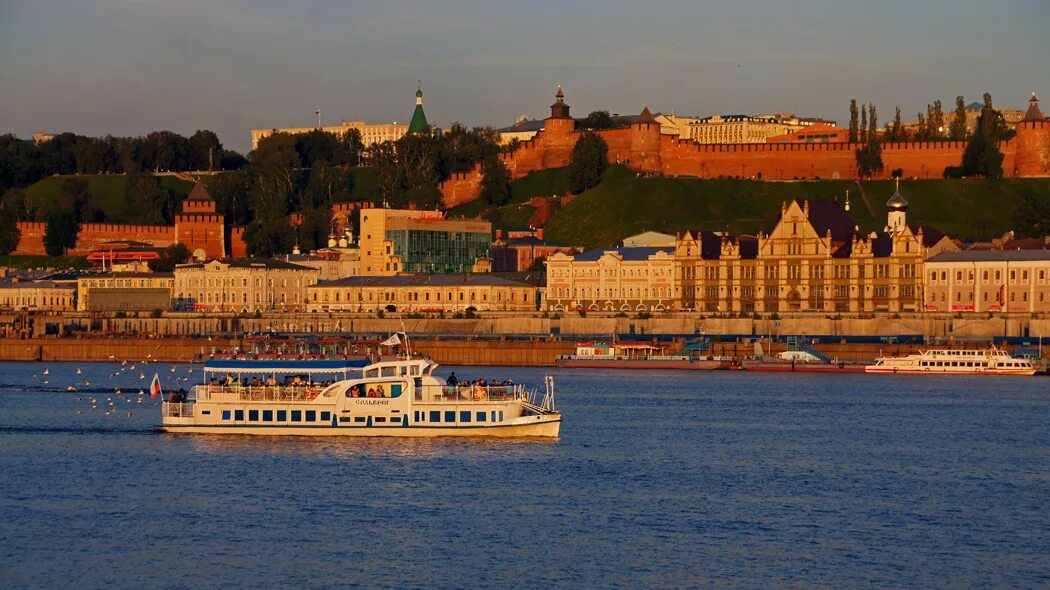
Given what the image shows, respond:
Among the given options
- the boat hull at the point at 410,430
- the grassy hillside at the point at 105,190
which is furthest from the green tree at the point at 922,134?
the boat hull at the point at 410,430

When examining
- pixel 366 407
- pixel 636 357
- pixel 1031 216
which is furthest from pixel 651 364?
pixel 366 407

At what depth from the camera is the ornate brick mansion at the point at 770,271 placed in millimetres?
118500

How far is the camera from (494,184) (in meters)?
165

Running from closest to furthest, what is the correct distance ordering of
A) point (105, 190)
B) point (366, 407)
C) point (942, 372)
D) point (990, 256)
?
point (366, 407), point (942, 372), point (990, 256), point (105, 190)

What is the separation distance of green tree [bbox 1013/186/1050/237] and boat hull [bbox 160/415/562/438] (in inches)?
3423

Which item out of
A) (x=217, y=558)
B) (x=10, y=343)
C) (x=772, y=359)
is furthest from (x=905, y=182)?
(x=217, y=558)

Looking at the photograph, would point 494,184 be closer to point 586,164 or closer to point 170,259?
point 586,164

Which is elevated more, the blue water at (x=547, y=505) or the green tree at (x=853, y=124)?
the green tree at (x=853, y=124)

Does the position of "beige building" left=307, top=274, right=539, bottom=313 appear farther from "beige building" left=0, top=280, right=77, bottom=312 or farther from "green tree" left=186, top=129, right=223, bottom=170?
"green tree" left=186, top=129, right=223, bottom=170

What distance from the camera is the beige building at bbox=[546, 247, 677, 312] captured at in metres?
127

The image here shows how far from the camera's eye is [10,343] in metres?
116

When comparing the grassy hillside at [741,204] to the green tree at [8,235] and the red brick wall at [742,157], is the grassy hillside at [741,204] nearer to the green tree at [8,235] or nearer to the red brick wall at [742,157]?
the red brick wall at [742,157]

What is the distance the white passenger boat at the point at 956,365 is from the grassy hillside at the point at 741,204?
1812 inches

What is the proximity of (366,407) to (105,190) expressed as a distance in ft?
450
